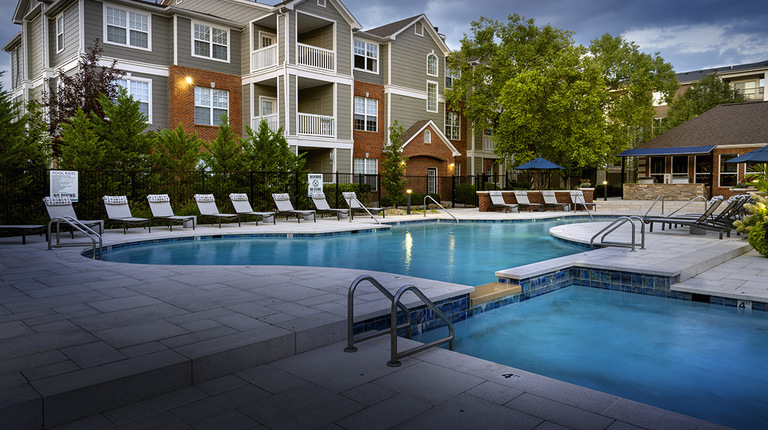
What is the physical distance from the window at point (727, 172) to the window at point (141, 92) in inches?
1156

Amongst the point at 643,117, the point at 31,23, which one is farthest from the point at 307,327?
the point at 643,117

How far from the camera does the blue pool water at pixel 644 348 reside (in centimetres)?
432

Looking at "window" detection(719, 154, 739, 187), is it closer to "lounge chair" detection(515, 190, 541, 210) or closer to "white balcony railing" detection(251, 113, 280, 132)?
"lounge chair" detection(515, 190, 541, 210)

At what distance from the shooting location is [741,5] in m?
24.8

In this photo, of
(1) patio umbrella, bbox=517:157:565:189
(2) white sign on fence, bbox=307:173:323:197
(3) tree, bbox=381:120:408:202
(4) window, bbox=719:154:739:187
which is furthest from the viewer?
(4) window, bbox=719:154:739:187

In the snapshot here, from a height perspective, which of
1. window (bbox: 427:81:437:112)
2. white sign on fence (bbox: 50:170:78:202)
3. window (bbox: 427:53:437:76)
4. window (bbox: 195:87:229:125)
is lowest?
white sign on fence (bbox: 50:170:78:202)

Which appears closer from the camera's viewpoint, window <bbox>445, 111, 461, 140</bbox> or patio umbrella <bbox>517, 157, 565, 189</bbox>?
patio umbrella <bbox>517, 157, 565, 189</bbox>

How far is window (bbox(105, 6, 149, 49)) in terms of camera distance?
1945 cm

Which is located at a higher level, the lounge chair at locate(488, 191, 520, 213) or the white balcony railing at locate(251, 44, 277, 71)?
the white balcony railing at locate(251, 44, 277, 71)

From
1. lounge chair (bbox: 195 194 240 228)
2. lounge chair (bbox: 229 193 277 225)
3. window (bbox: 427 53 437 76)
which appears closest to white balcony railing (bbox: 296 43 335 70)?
window (bbox: 427 53 437 76)

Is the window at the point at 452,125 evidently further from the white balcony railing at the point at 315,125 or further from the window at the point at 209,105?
the window at the point at 209,105

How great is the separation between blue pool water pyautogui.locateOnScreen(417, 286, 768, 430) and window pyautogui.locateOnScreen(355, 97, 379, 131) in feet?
63.1

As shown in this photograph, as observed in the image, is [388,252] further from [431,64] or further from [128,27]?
[431,64]

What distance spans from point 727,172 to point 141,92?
30.0 m
